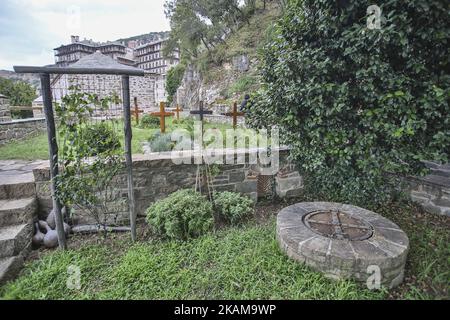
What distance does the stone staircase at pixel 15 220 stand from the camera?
225 centimetres

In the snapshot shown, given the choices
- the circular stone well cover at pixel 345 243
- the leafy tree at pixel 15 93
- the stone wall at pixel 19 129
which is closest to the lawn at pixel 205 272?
the circular stone well cover at pixel 345 243

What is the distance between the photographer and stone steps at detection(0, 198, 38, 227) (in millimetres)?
2578

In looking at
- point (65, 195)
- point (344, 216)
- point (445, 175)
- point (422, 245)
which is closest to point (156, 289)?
point (65, 195)

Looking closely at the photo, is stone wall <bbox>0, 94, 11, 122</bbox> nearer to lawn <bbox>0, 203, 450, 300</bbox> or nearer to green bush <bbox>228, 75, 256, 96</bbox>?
lawn <bbox>0, 203, 450, 300</bbox>

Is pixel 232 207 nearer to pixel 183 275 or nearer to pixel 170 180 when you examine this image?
pixel 170 180

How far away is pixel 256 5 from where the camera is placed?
14.7m

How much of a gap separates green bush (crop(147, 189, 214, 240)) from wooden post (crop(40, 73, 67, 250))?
3.08 feet

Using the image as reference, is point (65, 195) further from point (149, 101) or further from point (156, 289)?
point (149, 101)

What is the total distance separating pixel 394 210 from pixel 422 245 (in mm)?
938

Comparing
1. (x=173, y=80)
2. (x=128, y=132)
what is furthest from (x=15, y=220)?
(x=173, y=80)

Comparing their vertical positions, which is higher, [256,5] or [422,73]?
[256,5]

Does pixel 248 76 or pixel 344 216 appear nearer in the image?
pixel 344 216

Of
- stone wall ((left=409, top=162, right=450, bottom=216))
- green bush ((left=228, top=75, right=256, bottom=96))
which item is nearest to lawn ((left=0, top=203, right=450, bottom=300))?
stone wall ((left=409, top=162, right=450, bottom=216))
